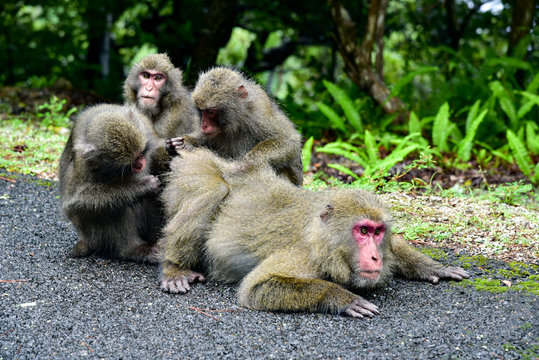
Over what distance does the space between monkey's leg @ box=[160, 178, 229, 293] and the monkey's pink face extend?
1.59 meters

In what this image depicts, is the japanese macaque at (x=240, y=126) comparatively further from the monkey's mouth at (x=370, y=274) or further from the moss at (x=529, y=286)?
the moss at (x=529, y=286)

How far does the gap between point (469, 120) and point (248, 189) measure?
5.61 metres

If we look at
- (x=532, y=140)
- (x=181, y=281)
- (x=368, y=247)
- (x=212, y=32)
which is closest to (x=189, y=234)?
(x=181, y=281)

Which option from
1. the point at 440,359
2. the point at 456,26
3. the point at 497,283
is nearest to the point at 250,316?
the point at 440,359

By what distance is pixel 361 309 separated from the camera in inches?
170

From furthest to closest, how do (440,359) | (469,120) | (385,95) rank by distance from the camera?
1. (385,95)
2. (469,120)
3. (440,359)

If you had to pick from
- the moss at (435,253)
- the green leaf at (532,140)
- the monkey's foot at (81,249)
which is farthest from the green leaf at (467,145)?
the monkey's foot at (81,249)

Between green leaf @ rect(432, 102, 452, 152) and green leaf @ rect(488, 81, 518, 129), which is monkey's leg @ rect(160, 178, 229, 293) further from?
green leaf @ rect(488, 81, 518, 129)

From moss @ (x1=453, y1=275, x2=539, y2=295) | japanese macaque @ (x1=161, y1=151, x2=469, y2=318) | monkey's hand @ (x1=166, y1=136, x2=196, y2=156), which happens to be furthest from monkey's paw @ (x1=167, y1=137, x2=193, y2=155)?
moss @ (x1=453, y1=275, x2=539, y2=295)

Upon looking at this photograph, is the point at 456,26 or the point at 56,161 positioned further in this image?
the point at 456,26

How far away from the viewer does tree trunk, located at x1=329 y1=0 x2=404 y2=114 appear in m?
10.4

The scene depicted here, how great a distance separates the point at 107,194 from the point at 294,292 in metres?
1.92

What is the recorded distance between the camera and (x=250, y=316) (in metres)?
4.39

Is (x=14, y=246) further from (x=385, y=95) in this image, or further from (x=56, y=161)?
(x=385, y=95)
